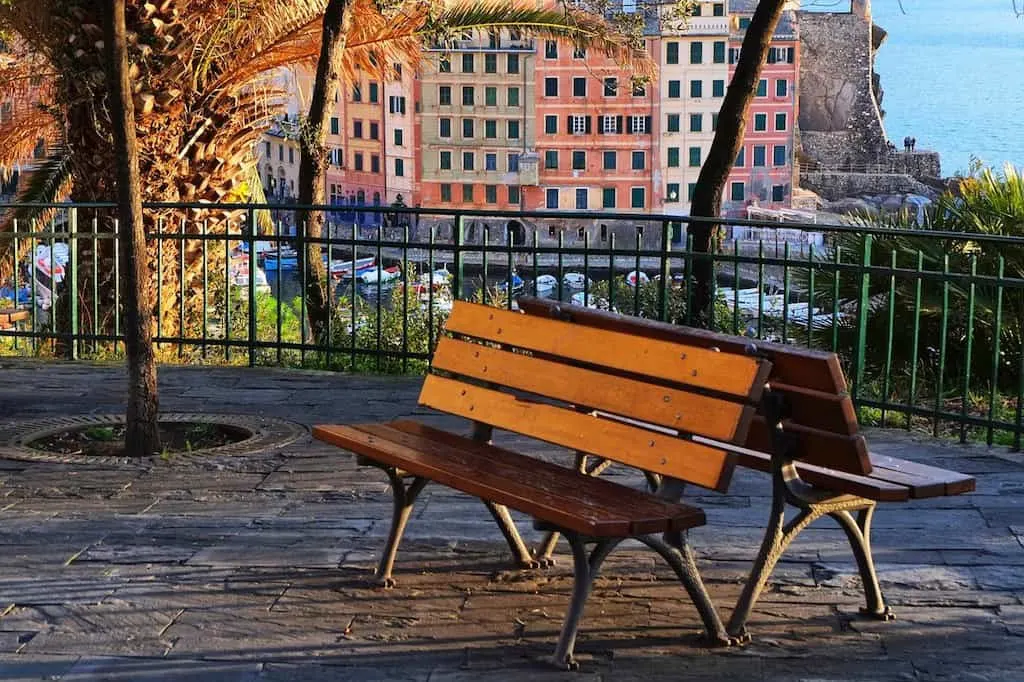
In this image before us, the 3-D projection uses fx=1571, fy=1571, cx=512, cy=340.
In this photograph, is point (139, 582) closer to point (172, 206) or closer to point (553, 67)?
point (172, 206)

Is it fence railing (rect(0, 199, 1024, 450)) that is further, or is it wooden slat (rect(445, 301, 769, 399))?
fence railing (rect(0, 199, 1024, 450))

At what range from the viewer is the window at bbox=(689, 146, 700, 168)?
113 metres

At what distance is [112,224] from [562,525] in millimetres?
9521

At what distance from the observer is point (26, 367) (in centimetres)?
1003

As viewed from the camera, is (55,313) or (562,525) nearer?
(562,525)

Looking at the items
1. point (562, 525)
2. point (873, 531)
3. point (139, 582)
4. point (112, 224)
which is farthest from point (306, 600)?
point (112, 224)

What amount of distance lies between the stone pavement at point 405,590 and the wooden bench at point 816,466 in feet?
0.65

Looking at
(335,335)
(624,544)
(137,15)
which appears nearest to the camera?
(624,544)

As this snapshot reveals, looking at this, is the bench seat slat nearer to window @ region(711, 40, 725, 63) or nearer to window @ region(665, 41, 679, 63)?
window @ region(665, 41, 679, 63)

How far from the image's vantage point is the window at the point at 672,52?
4355 inches

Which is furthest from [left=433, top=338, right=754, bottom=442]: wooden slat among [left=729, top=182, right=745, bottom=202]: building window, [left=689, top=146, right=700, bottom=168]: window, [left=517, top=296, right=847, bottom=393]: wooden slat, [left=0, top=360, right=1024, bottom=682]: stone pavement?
[left=729, top=182, right=745, bottom=202]: building window

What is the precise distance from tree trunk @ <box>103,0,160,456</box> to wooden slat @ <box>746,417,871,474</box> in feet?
11.4

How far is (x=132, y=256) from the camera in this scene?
23.1 ft

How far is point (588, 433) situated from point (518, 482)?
377 mm
